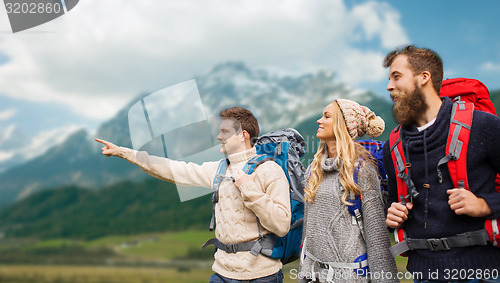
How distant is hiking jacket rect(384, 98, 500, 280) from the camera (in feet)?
10.6

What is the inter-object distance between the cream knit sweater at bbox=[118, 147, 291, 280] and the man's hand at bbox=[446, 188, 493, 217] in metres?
1.94

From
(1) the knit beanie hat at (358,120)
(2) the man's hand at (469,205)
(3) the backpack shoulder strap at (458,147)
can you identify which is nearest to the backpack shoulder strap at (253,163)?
(1) the knit beanie hat at (358,120)

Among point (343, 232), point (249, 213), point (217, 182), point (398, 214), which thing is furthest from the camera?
point (217, 182)

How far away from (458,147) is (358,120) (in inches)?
57.9

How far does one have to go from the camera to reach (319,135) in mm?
4594

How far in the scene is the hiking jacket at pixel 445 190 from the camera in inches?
127

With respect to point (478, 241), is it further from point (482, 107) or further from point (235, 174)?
point (235, 174)

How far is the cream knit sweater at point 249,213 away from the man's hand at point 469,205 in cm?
194

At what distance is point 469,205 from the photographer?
10.3ft

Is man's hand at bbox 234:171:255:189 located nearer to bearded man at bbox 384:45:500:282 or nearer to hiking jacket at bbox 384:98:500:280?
bearded man at bbox 384:45:500:282

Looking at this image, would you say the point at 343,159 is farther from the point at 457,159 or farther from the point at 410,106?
the point at 457,159

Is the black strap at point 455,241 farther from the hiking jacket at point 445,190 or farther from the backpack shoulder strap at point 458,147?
the backpack shoulder strap at point 458,147

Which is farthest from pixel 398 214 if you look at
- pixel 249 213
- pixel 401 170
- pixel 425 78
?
pixel 249 213

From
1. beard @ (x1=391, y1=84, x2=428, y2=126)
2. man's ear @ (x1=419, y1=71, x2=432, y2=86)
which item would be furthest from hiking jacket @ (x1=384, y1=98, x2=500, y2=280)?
man's ear @ (x1=419, y1=71, x2=432, y2=86)
